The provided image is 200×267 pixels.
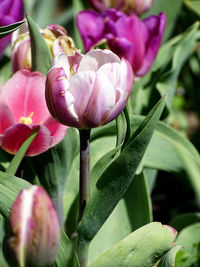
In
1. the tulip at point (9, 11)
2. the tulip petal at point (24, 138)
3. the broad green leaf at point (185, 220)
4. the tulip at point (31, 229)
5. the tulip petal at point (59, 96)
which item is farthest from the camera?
the broad green leaf at point (185, 220)

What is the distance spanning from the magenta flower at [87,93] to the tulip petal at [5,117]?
5.4 inches

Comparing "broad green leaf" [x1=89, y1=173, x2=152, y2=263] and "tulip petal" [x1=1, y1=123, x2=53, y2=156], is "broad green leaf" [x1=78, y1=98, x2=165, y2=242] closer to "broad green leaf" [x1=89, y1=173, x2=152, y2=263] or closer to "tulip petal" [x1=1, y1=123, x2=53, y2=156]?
"tulip petal" [x1=1, y1=123, x2=53, y2=156]

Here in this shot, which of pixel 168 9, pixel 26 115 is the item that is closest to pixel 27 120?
pixel 26 115

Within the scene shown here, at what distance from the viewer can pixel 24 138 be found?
67cm

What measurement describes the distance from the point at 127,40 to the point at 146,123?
355 millimetres

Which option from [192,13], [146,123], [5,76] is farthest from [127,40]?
[192,13]

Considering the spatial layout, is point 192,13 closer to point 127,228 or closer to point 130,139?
point 127,228

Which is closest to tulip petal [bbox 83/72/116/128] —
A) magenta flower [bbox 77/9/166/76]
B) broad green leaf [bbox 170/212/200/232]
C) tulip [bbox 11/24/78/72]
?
tulip [bbox 11/24/78/72]

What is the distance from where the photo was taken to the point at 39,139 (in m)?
0.66

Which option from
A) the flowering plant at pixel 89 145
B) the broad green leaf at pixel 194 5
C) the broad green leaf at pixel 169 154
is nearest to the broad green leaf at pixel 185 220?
the flowering plant at pixel 89 145

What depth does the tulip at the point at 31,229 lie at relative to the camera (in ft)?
1.39

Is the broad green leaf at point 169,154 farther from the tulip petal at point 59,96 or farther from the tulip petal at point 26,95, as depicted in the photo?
the tulip petal at point 59,96

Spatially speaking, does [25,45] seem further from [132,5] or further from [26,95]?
[132,5]

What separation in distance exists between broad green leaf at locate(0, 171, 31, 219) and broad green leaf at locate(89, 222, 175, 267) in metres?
0.13
